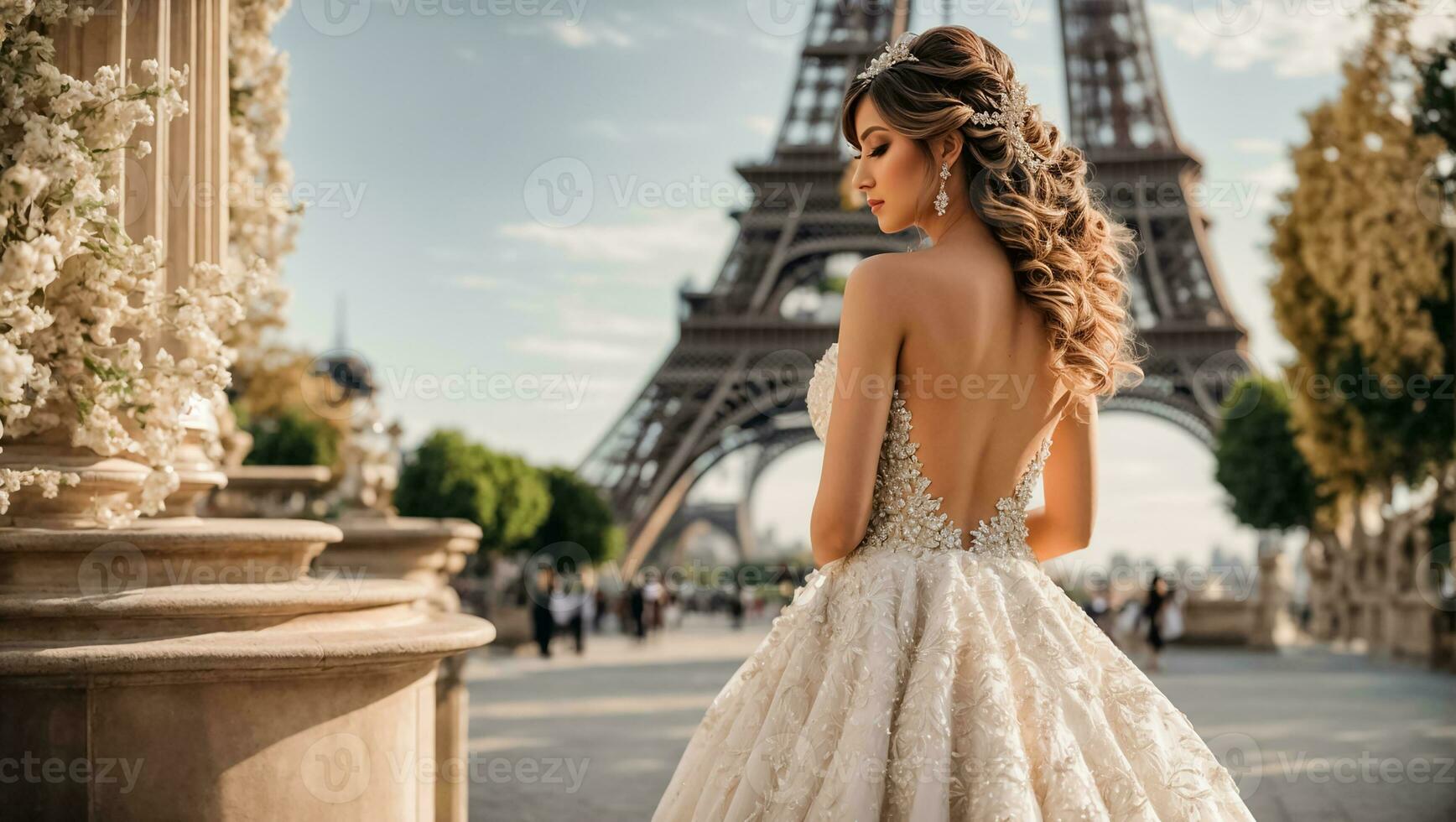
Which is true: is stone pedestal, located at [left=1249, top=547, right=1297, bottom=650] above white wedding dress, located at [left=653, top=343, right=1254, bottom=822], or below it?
below

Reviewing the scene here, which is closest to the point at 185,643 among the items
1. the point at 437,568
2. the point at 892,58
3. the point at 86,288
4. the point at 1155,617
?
the point at 86,288

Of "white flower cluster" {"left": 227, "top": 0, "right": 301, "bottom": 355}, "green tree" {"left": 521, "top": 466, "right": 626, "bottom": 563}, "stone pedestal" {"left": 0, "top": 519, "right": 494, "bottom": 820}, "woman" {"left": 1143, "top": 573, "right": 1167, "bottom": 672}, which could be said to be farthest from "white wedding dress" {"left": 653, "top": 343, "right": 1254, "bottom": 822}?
"green tree" {"left": 521, "top": 466, "right": 626, "bottom": 563}

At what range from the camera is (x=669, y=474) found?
29.1 meters

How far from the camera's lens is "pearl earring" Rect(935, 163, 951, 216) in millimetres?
2645

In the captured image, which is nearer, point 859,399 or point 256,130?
point 859,399

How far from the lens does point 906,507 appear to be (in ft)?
8.71

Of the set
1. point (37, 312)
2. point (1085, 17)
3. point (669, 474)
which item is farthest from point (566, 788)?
point (1085, 17)

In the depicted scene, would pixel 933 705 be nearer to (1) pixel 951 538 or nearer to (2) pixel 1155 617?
(1) pixel 951 538

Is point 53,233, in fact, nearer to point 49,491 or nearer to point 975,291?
point 49,491

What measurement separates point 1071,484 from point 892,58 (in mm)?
983

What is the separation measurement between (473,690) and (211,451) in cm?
1130

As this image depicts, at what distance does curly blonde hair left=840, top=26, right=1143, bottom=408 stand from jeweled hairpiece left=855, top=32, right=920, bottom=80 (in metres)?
0.01

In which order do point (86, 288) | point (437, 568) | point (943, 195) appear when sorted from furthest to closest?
point (437, 568) → point (86, 288) → point (943, 195)

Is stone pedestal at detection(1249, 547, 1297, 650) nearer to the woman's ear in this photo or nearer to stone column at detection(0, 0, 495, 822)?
stone column at detection(0, 0, 495, 822)
